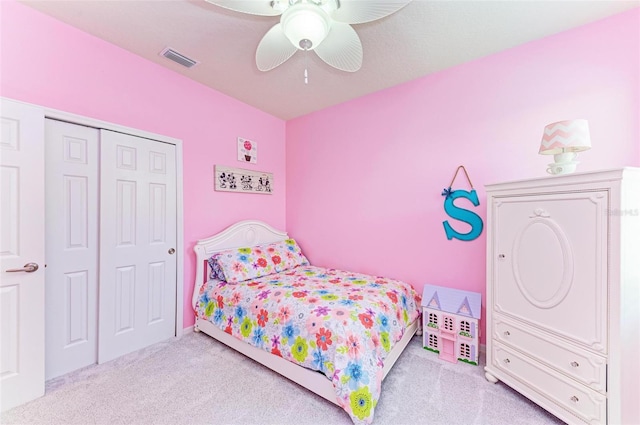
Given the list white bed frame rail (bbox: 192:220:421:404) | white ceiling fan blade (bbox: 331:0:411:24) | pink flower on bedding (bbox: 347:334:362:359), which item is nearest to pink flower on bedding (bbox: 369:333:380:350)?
pink flower on bedding (bbox: 347:334:362:359)

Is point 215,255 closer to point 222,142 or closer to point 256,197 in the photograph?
point 256,197

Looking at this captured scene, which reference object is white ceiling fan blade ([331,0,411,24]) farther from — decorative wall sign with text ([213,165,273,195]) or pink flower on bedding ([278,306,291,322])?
decorative wall sign with text ([213,165,273,195])

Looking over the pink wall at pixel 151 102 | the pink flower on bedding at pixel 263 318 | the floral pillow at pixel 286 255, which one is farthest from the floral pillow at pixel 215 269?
the pink flower on bedding at pixel 263 318

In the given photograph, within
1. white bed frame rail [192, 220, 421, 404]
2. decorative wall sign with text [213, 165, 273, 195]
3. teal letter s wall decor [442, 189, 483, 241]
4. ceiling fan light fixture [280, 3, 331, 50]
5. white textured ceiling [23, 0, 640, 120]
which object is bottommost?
white bed frame rail [192, 220, 421, 404]

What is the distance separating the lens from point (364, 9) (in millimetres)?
1301

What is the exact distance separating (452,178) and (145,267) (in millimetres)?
2959

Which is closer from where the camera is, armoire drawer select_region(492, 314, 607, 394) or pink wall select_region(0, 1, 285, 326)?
armoire drawer select_region(492, 314, 607, 394)

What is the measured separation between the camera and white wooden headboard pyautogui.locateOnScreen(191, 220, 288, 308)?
264cm

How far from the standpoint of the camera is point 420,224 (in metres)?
2.57

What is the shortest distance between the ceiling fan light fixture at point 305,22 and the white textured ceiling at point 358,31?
70cm

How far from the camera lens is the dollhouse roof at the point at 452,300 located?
2131mm

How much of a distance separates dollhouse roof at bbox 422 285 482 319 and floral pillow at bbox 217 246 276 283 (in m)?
1.62

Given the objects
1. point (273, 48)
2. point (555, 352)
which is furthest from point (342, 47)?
point (555, 352)

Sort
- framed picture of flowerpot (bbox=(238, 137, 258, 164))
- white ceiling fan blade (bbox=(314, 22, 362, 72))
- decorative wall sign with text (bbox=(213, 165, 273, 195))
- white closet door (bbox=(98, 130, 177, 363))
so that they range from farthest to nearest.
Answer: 1. framed picture of flowerpot (bbox=(238, 137, 258, 164))
2. decorative wall sign with text (bbox=(213, 165, 273, 195))
3. white closet door (bbox=(98, 130, 177, 363))
4. white ceiling fan blade (bbox=(314, 22, 362, 72))
